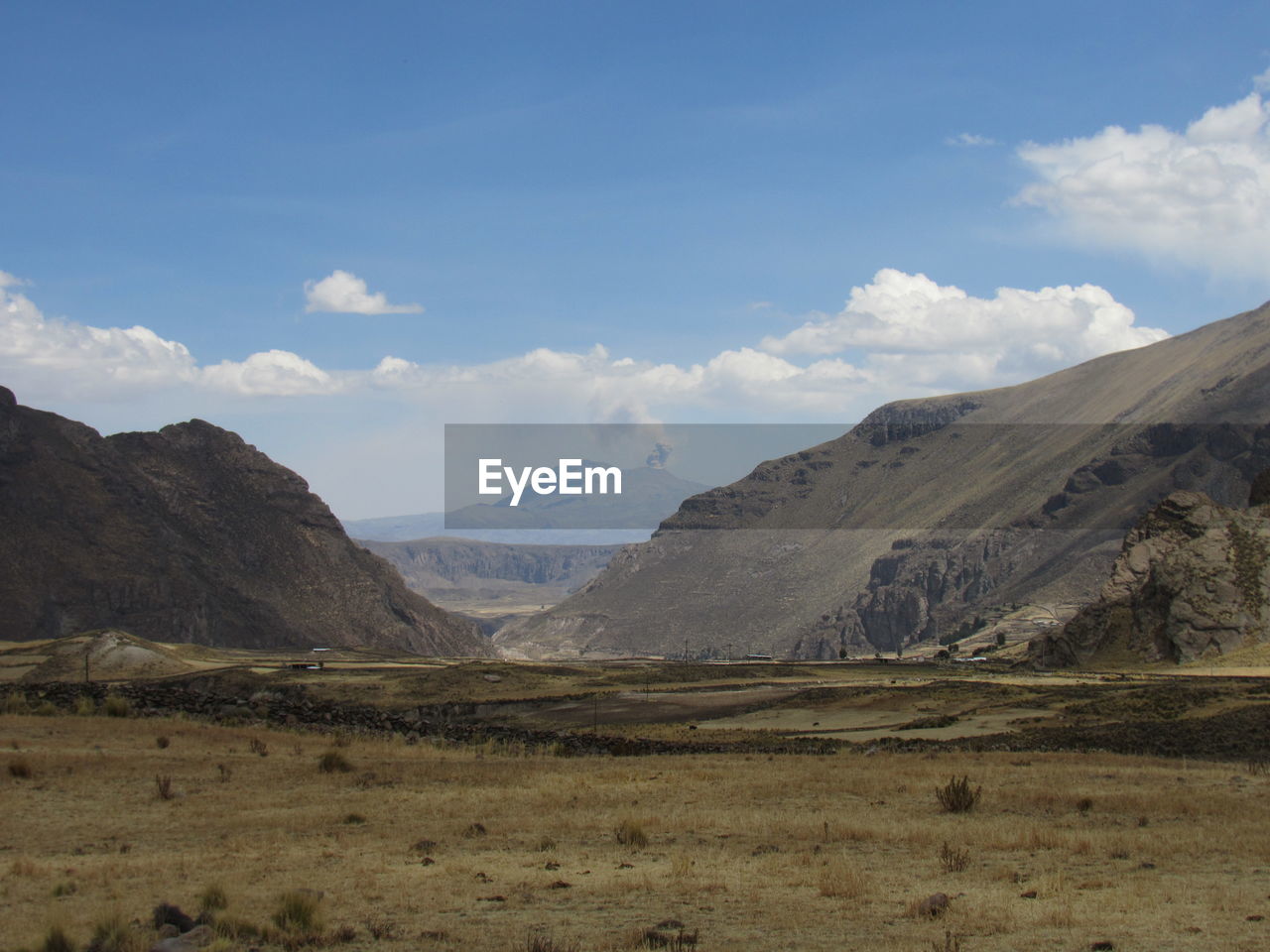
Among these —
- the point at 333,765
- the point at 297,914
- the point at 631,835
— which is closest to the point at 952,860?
the point at 631,835

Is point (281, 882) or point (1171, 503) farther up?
point (1171, 503)

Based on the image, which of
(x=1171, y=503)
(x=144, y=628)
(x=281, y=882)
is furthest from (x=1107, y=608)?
(x=144, y=628)

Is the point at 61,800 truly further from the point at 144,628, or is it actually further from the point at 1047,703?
the point at 144,628

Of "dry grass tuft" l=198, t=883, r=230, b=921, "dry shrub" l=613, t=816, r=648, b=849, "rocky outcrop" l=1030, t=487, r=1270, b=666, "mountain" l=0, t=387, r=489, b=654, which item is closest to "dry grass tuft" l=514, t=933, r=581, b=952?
"dry grass tuft" l=198, t=883, r=230, b=921

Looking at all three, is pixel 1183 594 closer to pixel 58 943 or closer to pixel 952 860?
pixel 952 860

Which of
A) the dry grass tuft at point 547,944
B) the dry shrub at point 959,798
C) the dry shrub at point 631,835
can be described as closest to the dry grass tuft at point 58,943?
the dry grass tuft at point 547,944

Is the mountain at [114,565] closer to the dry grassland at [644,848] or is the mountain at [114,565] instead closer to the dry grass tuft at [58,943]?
the dry grassland at [644,848]

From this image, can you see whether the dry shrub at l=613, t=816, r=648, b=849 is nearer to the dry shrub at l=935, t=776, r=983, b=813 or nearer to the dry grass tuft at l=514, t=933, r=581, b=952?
the dry shrub at l=935, t=776, r=983, b=813
